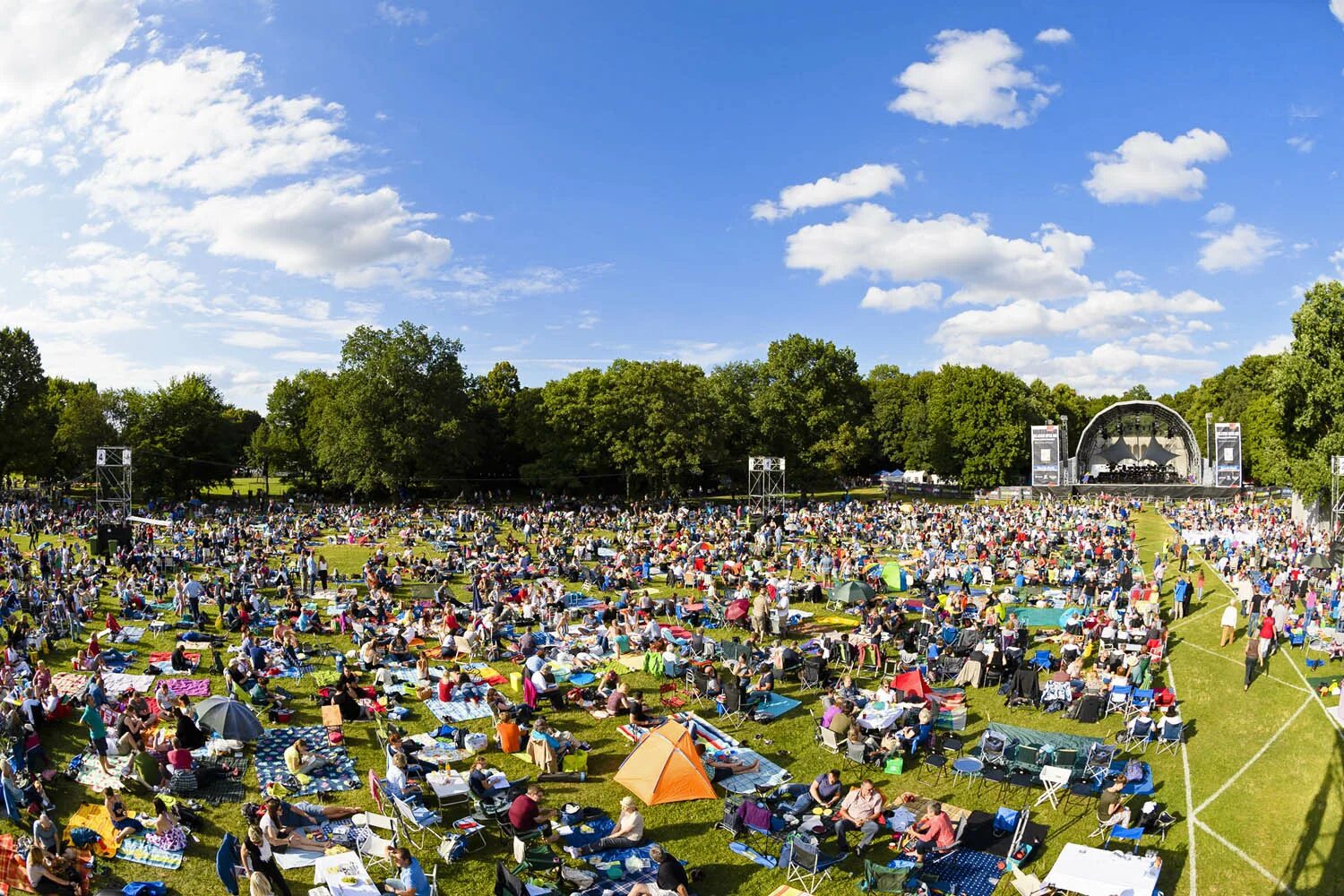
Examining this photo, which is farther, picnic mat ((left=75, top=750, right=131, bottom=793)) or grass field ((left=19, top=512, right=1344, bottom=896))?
picnic mat ((left=75, top=750, right=131, bottom=793))

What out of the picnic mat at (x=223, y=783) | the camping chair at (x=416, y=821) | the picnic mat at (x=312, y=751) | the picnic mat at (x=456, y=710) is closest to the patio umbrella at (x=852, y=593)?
the picnic mat at (x=456, y=710)

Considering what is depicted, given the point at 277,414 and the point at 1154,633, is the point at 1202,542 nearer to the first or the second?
the point at 1154,633

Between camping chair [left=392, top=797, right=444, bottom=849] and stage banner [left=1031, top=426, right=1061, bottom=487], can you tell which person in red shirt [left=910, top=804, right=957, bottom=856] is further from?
stage banner [left=1031, top=426, right=1061, bottom=487]

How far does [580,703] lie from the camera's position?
14.4 m

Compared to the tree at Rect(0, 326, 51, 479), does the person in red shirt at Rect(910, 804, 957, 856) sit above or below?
below

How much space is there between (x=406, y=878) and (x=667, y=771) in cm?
369

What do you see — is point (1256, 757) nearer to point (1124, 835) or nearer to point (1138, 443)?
point (1124, 835)

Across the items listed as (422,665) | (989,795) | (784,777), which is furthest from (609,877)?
(422,665)

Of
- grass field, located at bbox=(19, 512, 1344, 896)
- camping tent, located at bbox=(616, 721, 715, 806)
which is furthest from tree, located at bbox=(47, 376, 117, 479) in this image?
camping tent, located at bbox=(616, 721, 715, 806)

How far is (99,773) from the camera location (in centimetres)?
1123

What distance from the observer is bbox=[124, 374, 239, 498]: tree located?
50844 millimetres

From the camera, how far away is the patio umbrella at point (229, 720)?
11578 mm

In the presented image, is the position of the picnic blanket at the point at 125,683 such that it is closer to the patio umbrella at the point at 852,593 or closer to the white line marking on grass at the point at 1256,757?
the patio umbrella at the point at 852,593

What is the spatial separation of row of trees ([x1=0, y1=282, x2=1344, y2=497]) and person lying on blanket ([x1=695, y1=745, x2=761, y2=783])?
3978 centimetres
